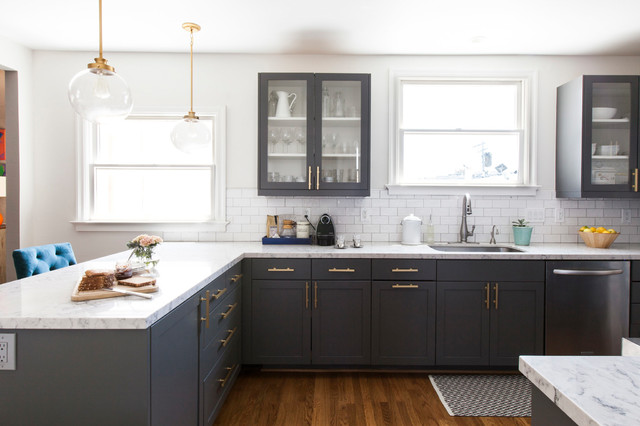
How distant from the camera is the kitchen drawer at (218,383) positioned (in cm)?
211

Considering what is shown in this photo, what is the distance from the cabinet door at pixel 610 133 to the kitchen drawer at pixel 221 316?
2.99 meters

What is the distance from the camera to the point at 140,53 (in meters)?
3.66

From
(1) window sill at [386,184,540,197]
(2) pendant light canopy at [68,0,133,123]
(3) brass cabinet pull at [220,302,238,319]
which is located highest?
(2) pendant light canopy at [68,0,133,123]

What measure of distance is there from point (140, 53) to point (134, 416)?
3.34 metres

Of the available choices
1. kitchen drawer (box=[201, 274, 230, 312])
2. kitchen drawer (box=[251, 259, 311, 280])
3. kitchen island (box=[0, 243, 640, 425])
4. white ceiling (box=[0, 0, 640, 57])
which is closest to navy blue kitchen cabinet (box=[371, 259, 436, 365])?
kitchen drawer (box=[251, 259, 311, 280])

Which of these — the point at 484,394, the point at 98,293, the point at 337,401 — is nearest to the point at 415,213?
the point at 484,394

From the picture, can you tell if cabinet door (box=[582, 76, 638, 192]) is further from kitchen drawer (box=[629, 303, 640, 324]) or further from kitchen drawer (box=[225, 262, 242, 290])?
kitchen drawer (box=[225, 262, 242, 290])

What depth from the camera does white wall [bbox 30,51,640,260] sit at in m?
3.63

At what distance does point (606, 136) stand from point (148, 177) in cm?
407

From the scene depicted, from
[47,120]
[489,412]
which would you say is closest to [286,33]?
[47,120]

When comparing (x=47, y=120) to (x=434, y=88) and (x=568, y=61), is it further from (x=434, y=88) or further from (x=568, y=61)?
(x=568, y=61)

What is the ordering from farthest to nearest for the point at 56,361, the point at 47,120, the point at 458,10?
1. the point at 47,120
2. the point at 458,10
3. the point at 56,361

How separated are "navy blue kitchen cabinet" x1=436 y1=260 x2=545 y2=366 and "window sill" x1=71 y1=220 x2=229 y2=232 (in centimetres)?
206

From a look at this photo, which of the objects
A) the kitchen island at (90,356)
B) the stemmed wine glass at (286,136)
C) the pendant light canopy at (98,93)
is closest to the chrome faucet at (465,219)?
the stemmed wine glass at (286,136)
